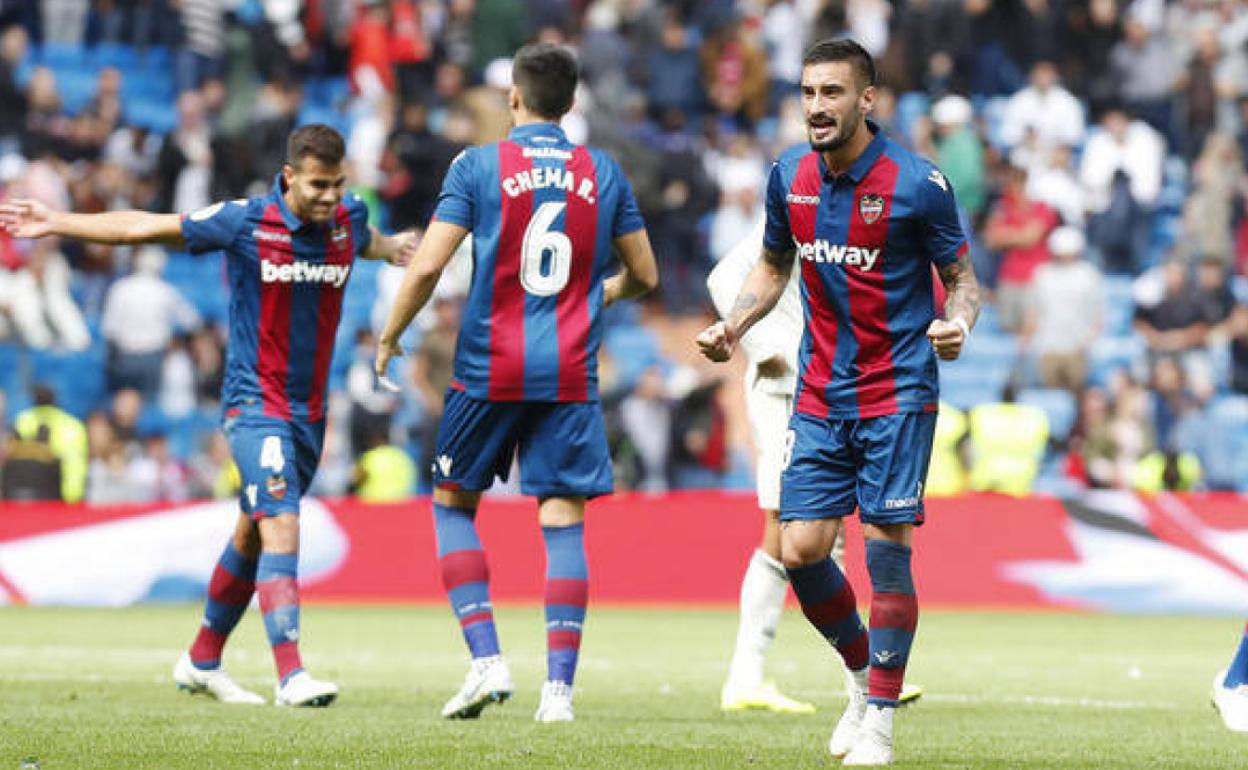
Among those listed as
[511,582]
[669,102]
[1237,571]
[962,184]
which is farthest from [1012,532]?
[669,102]

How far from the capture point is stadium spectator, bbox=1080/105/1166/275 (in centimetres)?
2627

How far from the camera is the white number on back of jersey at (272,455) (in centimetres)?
1044

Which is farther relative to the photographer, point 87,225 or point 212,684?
point 212,684

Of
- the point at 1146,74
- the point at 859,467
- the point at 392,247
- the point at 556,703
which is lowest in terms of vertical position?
the point at 556,703

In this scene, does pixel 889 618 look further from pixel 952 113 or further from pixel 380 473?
pixel 952 113

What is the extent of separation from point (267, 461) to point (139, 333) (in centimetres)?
1380

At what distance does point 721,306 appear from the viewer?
427 inches

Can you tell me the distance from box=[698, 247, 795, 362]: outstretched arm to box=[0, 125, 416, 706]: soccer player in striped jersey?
2.49 metres

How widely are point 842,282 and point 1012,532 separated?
1148cm

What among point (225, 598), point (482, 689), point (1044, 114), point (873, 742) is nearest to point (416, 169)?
point (1044, 114)

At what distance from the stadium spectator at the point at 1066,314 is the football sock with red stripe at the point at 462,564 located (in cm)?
1509

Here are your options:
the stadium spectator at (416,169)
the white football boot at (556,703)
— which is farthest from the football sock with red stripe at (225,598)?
the stadium spectator at (416,169)

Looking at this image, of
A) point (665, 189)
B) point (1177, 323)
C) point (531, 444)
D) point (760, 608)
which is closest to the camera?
point (531, 444)

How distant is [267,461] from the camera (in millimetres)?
10453
